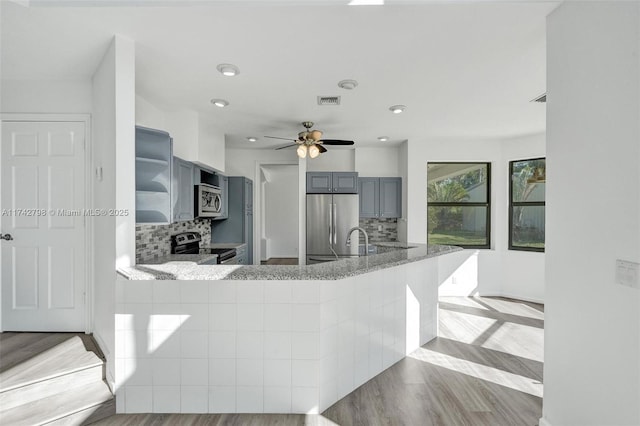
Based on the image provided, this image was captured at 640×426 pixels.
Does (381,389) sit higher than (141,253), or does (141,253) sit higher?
(141,253)

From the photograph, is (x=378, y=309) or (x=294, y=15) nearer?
(x=294, y=15)

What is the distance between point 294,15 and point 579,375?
2501 millimetres

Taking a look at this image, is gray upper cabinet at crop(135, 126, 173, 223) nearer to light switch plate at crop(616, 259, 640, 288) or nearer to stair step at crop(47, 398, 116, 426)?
stair step at crop(47, 398, 116, 426)

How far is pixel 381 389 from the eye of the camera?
7.82 ft

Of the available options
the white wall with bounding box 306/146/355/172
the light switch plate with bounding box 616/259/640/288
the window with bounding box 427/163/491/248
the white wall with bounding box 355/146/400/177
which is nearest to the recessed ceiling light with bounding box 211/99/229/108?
the white wall with bounding box 306/146/355/172

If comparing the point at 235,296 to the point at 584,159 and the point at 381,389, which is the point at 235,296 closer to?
the point at 381,389

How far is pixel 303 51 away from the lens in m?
2.35

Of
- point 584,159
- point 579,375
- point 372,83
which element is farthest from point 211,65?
point 579,375

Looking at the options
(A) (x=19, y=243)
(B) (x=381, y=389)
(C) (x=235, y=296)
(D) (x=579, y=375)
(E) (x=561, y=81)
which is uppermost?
(E) (x=561, y=81)

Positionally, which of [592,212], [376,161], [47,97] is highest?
[47,97]

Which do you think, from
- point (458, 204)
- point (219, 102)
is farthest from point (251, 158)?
point (458, 204)

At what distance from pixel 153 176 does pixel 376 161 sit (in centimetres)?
411

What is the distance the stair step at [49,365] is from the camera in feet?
7.25

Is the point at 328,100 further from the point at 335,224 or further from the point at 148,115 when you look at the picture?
the point at 335,224
